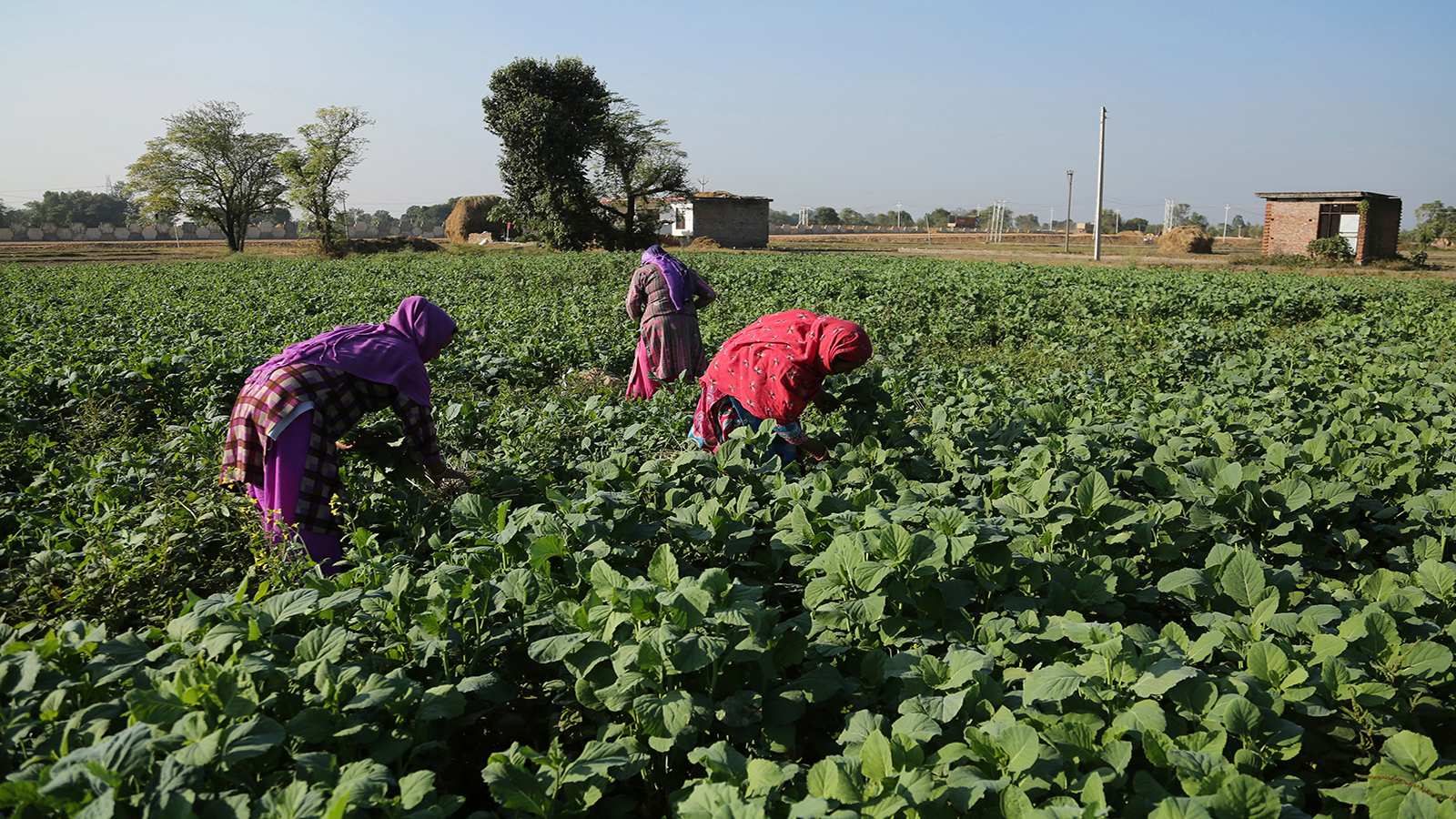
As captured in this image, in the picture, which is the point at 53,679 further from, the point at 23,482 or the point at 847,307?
the point at 847,307

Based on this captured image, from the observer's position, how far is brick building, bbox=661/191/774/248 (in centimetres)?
4647

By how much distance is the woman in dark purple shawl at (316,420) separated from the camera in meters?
3.41

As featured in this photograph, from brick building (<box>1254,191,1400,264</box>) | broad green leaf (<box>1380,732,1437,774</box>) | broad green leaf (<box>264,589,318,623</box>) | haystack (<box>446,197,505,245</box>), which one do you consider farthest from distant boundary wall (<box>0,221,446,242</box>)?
broad green leaf (<box>1380,732,1437,774</box>)

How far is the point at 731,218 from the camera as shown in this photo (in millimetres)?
46656

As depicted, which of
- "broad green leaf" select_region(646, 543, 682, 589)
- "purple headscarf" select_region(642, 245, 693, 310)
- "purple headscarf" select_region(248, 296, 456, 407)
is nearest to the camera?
"broad green leaf" select_region(646, 543, 682, 589)

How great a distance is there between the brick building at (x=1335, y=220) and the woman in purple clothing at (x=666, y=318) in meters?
30.3

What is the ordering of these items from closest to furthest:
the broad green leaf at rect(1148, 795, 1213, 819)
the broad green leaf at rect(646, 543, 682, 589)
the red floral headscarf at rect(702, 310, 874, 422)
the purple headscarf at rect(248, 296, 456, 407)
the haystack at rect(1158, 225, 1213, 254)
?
the broad green leaf at rect(1148, 795, 1213, 819), the broad green leaf at rect(646, 543, 682, 589), the purple headscarf at rect(248, 296, 456, 407), the red floral headscarf at rect(702, 310, 874, 422), the haystack at rect(1158, 225, 1213, 254)

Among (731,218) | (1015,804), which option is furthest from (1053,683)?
(731,218)

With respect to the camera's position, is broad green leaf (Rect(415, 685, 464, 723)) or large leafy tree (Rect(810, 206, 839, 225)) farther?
large leafy tree (Rect(810, 206, 839, 225))

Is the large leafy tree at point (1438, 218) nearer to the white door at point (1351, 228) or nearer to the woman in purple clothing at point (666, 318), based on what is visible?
the white door at point (1351, 228)

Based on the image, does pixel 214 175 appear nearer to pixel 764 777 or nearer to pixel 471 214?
pixel 471 214

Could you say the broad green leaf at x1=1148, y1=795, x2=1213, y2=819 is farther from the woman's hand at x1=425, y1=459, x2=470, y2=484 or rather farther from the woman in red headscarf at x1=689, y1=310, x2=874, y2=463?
the woman's hand at x1=425, y1=459, x2=470, y2=484

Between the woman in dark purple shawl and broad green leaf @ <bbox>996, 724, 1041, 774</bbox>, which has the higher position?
the woman in dark purple shawl

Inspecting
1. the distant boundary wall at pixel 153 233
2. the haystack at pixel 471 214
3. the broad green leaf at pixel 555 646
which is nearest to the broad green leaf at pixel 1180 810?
the broad green leaf at pixel 555 646
